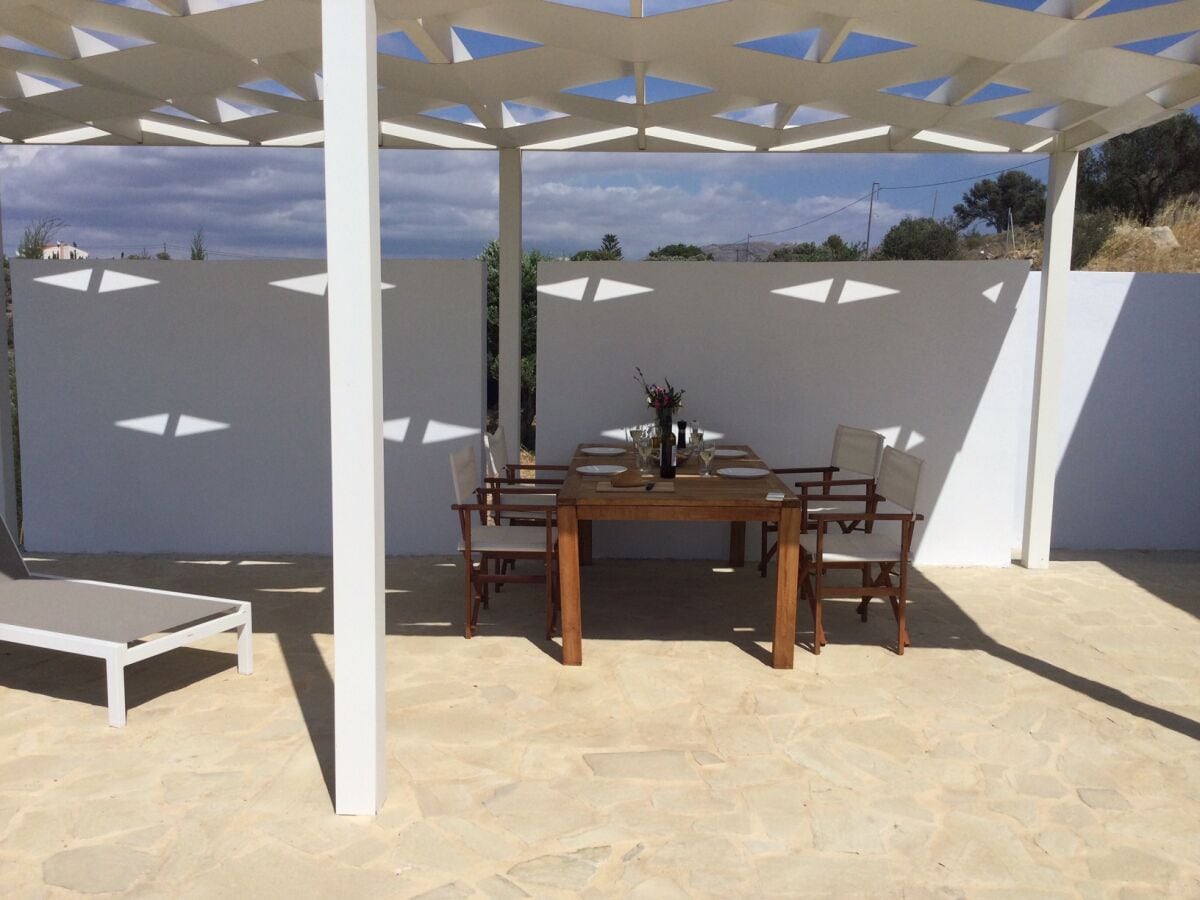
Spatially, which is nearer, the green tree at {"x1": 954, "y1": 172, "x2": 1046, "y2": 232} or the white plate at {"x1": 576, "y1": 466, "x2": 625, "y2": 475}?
the white plate at {"x1": 576, "y1": 466, "x2": 625, "y2": 475}

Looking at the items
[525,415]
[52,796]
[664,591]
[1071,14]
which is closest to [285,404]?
[664,591]

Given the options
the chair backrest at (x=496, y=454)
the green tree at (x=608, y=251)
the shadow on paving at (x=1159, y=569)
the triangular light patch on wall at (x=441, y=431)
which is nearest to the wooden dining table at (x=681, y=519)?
the chair backrest at (x=496, y=454)

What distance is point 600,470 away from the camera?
5.59 meters

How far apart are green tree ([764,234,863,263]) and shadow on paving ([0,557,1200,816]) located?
1971 cm

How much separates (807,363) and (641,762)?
12.7 feet

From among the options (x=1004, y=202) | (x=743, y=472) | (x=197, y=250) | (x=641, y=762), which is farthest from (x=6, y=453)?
(x=1004, y=202)

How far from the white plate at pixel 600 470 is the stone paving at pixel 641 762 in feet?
2.67

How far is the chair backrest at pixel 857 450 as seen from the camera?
615 centimetres

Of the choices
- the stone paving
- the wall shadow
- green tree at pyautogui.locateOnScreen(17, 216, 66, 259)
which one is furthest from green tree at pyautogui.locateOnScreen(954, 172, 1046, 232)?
the stone paving

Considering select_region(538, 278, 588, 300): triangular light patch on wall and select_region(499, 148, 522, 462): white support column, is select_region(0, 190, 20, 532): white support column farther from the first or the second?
select_region(538, 278, 588, 300): triangular light patch on wall

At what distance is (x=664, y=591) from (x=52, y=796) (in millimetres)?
3577

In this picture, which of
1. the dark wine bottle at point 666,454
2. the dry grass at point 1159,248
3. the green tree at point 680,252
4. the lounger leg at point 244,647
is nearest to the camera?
the lounger leg at point 244,647

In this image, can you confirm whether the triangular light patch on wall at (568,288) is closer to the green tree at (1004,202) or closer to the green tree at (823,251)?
the green tree at (823,251)

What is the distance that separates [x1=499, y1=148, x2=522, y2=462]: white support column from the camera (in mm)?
6797
